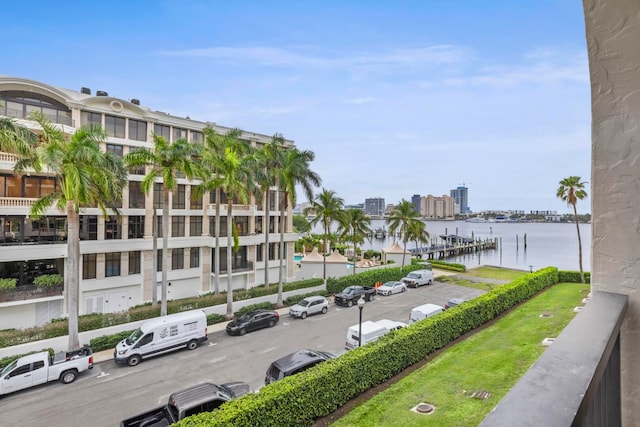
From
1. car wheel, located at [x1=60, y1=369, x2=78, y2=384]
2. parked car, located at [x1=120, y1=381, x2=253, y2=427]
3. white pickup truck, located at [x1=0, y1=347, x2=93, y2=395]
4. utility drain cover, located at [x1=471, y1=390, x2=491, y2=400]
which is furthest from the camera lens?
car wheel, located at [x1=60, y1=369, x2=78, y2=384]

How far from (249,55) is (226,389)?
51.9 ft

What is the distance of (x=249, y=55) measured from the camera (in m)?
18.6

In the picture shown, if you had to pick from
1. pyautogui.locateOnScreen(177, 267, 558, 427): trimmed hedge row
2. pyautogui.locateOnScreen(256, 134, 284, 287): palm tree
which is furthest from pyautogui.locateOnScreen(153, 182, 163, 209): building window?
pyautogui.locateOnScreen(177, 267, 558, 427): trimmed hedge row

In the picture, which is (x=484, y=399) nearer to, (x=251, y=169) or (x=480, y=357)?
(x=480, y=357)

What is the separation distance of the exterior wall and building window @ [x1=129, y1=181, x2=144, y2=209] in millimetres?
25264

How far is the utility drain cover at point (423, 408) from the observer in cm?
891

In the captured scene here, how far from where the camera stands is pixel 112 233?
22.3 meters

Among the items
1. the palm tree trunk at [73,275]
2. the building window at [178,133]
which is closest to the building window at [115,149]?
the building window at [178,133]

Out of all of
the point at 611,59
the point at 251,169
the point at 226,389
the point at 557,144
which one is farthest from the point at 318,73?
the point at 611,59

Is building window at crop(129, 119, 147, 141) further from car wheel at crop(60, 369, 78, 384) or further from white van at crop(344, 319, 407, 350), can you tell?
white van at crop(344, 319, 407, 350)

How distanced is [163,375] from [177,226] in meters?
13.0

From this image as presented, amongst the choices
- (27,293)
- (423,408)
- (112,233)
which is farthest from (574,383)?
(112,233)

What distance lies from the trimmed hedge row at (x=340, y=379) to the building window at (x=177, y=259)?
1750 cm

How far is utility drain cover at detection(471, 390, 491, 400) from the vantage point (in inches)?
366
